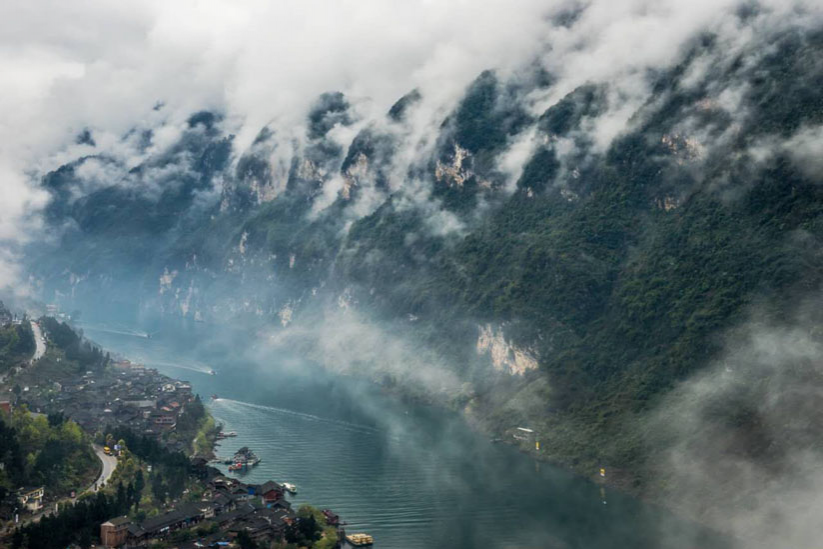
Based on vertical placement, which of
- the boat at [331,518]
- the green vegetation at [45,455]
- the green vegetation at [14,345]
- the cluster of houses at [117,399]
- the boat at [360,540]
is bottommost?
the boat at [360,540]

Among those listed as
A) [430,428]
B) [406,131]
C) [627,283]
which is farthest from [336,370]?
[406,131]

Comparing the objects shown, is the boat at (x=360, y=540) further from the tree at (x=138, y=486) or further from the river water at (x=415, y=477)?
the tree at (x=138, y=486)

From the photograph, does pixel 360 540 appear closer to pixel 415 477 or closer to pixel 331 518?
pixel 331 518

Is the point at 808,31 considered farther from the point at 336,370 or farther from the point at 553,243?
the point at 336,370

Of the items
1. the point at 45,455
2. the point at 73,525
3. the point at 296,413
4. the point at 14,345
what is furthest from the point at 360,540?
the point at 14,345

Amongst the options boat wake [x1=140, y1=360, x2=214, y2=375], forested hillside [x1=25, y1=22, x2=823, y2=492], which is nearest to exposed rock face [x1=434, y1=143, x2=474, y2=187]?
forested hillside [x1=25, y1=22, x2=823, y2=492]

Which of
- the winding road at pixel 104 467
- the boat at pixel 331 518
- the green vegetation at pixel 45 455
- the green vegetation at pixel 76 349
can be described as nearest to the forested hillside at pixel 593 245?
the boat at pixel 331 518
